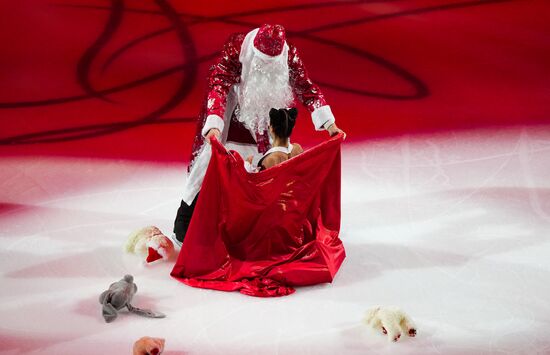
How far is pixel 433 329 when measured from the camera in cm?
332

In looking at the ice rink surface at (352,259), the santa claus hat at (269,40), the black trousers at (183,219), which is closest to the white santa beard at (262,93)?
the santa claus hat at (269,40)

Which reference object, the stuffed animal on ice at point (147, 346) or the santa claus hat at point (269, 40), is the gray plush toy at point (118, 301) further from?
the santa claus hat at point (269, 40)

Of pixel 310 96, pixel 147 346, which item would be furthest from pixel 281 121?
pixel 147 346

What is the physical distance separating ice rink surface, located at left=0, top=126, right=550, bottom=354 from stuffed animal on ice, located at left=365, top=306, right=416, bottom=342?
0.05 metres

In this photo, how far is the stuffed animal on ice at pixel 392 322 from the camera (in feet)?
10.5

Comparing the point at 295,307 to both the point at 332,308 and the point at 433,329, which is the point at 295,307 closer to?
the point at 332,308

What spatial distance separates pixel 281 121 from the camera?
369cm

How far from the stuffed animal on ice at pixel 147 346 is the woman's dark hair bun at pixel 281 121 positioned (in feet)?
4.09

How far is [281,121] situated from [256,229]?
0.56 m

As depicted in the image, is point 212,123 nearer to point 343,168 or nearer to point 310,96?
point 310,96

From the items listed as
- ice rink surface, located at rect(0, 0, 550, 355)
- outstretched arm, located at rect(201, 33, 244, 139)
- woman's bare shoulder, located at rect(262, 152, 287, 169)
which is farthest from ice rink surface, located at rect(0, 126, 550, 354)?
outstretched arm, located at rect(201, 33, 244, 139)

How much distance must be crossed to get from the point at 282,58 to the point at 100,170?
2030 millimetres

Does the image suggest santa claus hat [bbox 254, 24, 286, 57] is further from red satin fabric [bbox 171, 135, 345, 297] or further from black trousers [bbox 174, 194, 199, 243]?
black trousers [bbox 174, 194, 199, 243]

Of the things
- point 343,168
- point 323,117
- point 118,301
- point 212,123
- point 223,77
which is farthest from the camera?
point 343,168
